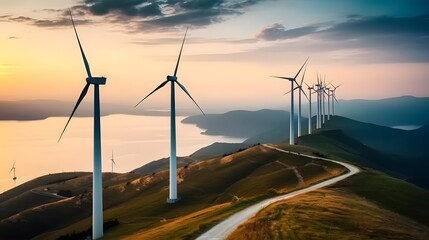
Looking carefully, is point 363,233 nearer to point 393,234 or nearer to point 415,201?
point 393,234

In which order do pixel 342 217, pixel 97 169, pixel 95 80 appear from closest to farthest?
pixel 342 217 < pixel 97 169 < pixel 95 80

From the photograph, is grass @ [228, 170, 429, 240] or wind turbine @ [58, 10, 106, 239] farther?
wind turbine @ [58, 10, 106, 239]

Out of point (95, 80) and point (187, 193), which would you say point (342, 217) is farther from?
point (187, 193)

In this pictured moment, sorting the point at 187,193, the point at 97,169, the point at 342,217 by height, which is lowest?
the point at 187,193

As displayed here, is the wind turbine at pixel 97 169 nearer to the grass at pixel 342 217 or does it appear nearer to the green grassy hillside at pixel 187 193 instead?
the green grassy hillside at pixel 187 193

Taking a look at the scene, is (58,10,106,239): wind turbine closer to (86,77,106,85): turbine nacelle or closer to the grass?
(86,77,106,85): turbine nacelle

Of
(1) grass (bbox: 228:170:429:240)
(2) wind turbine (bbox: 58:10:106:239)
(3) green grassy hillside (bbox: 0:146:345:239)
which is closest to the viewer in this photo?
(1) grass (bbox: 228:170:429:240)

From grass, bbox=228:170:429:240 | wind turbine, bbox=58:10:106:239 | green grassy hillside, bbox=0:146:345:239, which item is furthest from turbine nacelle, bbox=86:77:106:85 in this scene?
grass, bbox=228:170:429:240

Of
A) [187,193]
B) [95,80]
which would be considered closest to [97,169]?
[95,80]

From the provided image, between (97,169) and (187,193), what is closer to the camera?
(97,169)

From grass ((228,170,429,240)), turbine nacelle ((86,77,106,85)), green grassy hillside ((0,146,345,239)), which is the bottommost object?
green grassy hillside ((0,146,345,239))

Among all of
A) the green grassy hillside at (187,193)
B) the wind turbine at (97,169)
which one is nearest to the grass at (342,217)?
the green grassy hillside at (187,193)

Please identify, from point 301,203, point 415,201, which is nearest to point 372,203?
point 415,201

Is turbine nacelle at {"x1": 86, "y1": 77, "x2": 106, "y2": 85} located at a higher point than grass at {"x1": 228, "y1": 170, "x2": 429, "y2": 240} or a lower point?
higher
